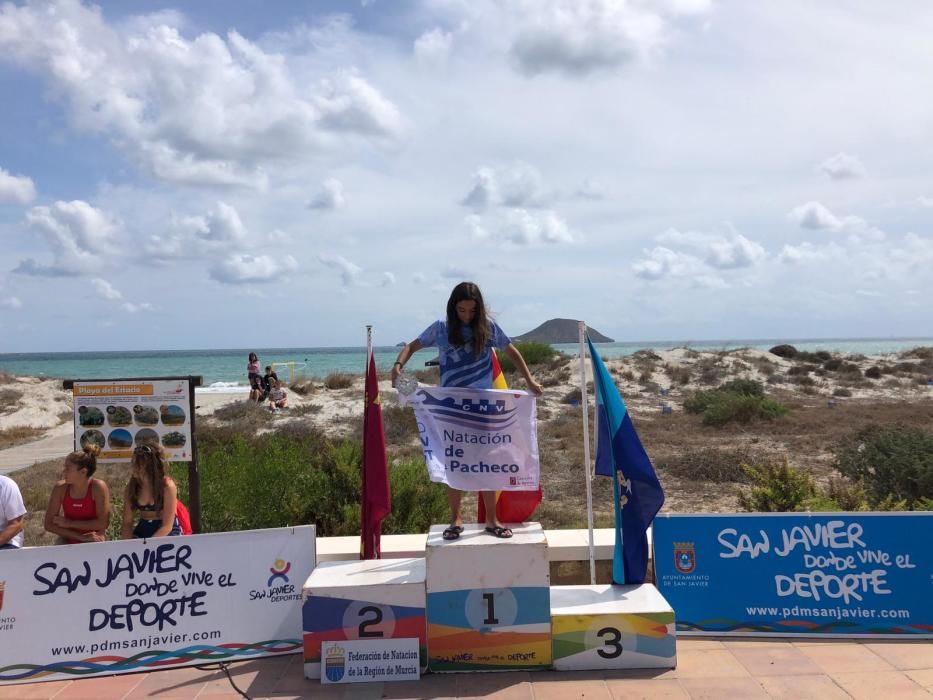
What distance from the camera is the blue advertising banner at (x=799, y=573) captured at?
16.3ft

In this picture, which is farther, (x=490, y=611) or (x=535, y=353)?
(x=535, y=353)

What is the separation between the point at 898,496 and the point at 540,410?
41.9ft

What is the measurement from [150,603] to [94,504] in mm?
1113

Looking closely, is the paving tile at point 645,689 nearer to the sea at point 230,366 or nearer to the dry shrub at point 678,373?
the sea at point 230,366

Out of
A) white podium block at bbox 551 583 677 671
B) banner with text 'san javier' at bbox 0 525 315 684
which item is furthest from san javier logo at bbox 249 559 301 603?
white podium block at bbox 551 583 677 671

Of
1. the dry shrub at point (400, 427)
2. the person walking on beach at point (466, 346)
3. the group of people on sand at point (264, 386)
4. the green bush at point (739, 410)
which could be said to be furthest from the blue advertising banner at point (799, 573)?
the group of people on sand at point (264, 386)

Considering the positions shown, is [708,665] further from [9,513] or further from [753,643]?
[9,513]

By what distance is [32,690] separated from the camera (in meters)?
4.58

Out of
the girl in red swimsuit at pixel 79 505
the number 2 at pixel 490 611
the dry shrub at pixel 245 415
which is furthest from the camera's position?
the dry shrub at pixel 245 415

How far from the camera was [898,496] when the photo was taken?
8766 millimetres

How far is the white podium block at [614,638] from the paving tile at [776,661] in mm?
464

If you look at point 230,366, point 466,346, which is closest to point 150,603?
point 466,346

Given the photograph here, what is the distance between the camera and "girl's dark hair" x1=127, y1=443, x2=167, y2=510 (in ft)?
17.9

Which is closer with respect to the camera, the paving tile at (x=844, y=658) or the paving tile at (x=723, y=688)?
the paving tile at (x=723, y=688)
